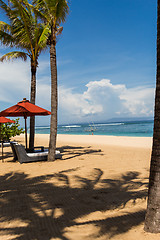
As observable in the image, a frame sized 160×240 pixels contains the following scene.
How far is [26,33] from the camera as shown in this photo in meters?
9.84

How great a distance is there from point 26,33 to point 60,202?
346 inches

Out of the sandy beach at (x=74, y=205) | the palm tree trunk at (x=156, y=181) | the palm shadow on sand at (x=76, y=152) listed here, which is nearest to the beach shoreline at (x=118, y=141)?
the palm shadow on sand at (x=76, y=152)

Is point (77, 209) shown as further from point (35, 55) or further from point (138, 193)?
point (35, 55)

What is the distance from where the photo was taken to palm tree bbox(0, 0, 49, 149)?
371 inches

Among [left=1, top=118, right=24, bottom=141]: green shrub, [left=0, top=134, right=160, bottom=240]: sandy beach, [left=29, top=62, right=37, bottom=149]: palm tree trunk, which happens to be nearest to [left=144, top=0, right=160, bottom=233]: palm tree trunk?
[left=0, top=134, right=160, bottom=240]: sandy beach

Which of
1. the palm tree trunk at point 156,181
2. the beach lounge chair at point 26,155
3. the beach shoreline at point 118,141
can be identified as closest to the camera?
the palm tree trunk at point 156,181

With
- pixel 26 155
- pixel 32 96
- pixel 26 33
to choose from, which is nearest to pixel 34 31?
pixel 26 33

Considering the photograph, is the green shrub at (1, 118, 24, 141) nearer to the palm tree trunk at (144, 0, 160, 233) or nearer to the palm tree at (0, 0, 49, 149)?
the palm tree at (0, 0, 49, 149)

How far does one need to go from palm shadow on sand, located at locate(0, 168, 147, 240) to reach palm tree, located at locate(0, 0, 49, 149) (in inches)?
199

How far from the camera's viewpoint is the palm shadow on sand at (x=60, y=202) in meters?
2.87

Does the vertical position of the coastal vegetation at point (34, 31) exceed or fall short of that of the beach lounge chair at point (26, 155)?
it exceeds it

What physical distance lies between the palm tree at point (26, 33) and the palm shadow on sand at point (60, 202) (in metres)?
5.06

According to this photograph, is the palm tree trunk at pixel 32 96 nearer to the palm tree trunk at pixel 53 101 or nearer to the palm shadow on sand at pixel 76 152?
the palm shadow on sand at pixel 76 152

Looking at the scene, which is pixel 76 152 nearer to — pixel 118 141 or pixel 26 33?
pixel 26 33
